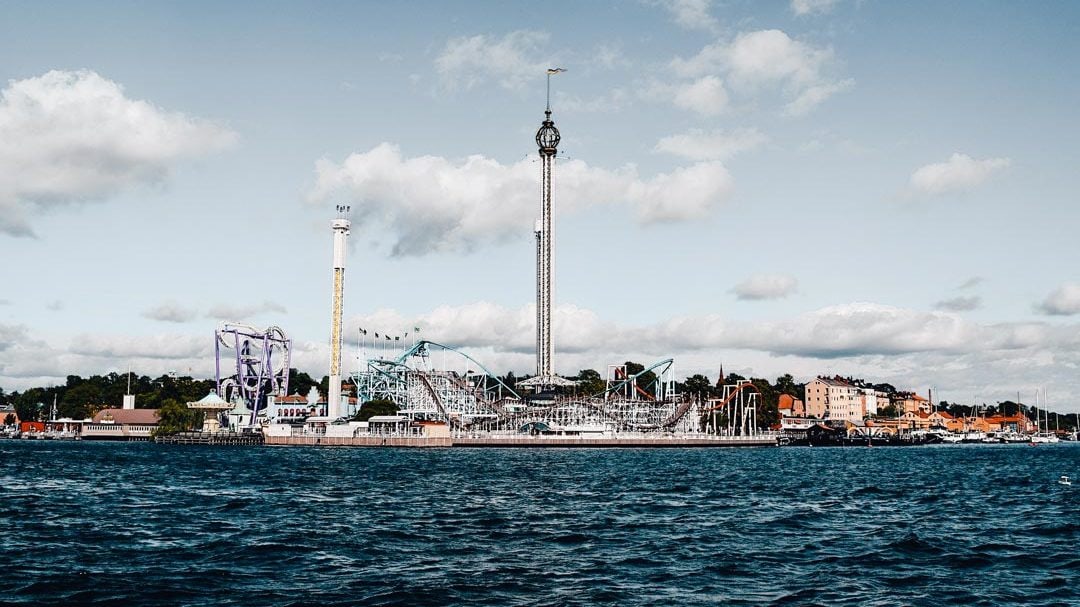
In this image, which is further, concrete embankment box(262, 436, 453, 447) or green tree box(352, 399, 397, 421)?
green tree box(352, 399, 397, 421)

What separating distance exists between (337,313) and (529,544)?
167120mm

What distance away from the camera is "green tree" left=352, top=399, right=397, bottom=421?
186775 millimetres

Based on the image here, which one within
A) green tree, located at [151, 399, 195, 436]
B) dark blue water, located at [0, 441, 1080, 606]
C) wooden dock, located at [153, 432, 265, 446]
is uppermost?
green tree, located at [151, 399, 195, 436]

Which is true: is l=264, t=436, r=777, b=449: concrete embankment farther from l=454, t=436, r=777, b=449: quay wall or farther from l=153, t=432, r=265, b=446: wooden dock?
l=153, t=432, r=265, b=446: wooden dock

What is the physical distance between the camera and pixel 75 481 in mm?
67188

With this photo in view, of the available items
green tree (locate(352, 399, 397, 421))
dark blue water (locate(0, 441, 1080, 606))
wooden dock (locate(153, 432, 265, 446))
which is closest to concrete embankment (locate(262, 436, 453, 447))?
wooden dock (locate(153, 432, 265, 446))

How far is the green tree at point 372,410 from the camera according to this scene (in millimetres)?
186775

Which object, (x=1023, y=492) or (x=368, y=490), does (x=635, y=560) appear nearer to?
(x=368, y=490)

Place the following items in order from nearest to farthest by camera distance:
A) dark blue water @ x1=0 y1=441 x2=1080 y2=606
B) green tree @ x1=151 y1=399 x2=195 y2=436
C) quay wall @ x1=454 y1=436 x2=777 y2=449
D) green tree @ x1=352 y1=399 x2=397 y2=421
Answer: dark blue water @ x1=0 y1=441 x2=1080 y2=606, quay wall @ x1=454 y1=436 x2=777 y2=449, green tree @ x1=352 y1=399 x2=397 y2=421, green tree @ x1=151 y1=399 x2=195 y2=436

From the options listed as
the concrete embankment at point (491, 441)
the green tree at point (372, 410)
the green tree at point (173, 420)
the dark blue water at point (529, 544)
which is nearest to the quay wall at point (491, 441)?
the concrete embankment at point (491, 441)

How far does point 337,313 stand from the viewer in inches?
7721

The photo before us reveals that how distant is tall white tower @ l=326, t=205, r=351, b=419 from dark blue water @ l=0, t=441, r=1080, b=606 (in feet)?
424

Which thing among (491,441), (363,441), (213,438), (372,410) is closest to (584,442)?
(491,441)

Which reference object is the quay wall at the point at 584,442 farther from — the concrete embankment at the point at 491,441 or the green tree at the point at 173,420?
the green tree at the point at 173,420
